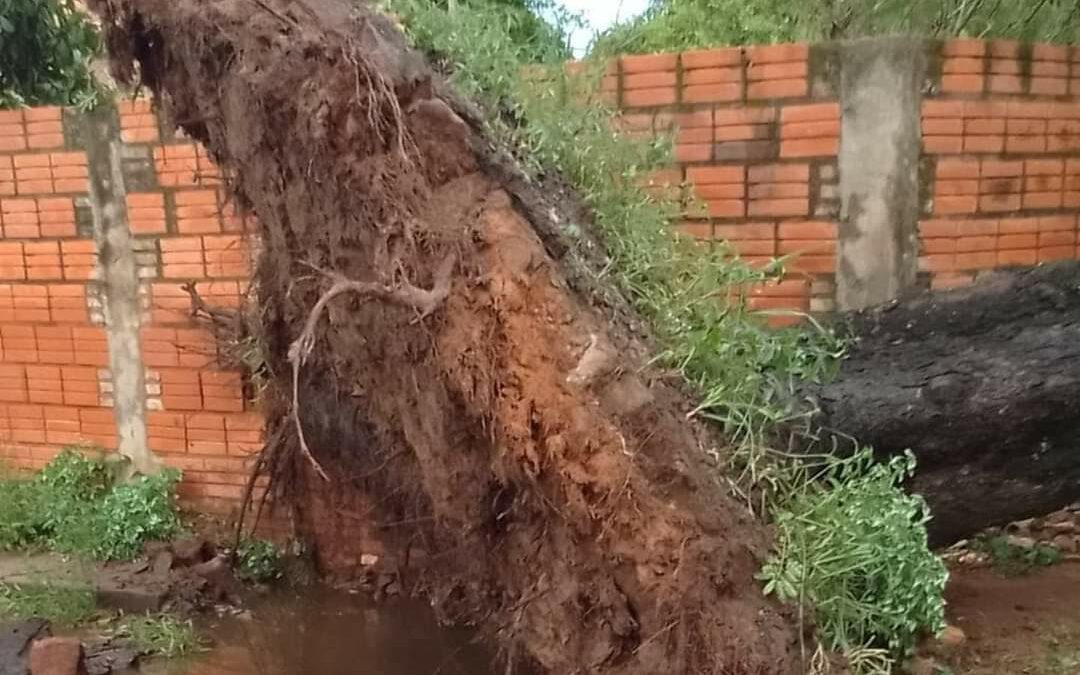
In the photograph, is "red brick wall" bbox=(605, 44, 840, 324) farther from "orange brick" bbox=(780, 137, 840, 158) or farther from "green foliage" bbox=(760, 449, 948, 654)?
"green foliage" bbox=(760, 449, 948, 654)

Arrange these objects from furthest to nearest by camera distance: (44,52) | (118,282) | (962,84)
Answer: (44,52)
(118,282)
(962,84)

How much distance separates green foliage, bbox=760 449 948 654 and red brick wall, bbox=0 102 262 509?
2878mm

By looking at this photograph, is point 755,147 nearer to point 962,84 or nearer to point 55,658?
point 962,84

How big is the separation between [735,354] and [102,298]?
3.50m

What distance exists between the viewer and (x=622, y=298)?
8.97 feet

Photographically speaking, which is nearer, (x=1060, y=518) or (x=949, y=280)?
(x=949, y=280)

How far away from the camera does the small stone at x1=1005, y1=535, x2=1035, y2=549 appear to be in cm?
383

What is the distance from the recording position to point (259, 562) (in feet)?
14.5

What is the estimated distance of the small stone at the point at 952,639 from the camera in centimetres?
293

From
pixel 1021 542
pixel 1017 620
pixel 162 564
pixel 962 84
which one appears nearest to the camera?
pixel 1017 620

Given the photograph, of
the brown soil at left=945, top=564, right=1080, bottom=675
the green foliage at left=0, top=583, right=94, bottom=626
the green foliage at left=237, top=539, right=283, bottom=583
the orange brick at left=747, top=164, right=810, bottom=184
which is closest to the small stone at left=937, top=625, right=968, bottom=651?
the brown soil at left=945, top=564, right=1080, bottom=675

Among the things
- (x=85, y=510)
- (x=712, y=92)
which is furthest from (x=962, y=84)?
(x=85, y=510)

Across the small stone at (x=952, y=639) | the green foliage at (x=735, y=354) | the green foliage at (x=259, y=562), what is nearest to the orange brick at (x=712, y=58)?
the green foliage at (x=735, y=354)

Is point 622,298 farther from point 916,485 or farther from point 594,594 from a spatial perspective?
point 916,485
